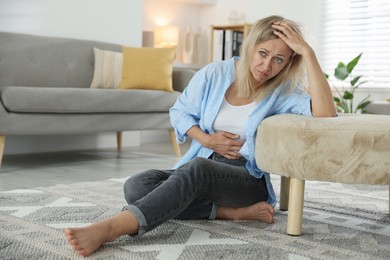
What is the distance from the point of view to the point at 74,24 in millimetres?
4285

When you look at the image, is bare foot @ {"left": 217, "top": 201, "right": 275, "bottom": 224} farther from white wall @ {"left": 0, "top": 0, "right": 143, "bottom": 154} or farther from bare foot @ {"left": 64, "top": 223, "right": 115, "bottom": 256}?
white wall @ {"left": 0, "top": 0, "right": 143, "bottom": 154}

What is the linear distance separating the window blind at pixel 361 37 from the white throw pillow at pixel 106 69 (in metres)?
1.96

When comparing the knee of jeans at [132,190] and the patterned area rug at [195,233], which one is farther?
the knee of jeans at [132,190]

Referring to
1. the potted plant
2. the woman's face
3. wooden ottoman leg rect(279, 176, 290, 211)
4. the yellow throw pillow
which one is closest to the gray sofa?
the yellow throw pillow

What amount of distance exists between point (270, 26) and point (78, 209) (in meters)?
0.94

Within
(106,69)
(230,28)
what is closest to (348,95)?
(230,28)

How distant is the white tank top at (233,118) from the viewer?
191cm

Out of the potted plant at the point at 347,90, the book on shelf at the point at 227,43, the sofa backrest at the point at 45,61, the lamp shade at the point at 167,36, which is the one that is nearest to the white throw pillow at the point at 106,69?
the sofa backrest at the point at 45,61

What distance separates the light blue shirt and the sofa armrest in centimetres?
214

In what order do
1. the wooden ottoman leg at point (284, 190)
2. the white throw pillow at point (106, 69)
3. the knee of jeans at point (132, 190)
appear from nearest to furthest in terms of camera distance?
the knee of jeans at point (132, 190) < the wooden ottoman leg at point (284, 190) < the white throw pillow at point (106, 69)

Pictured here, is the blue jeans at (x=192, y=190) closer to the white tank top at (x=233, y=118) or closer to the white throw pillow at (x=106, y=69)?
the white tank top at (x=233, y=118)

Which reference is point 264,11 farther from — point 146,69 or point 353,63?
point 146,69

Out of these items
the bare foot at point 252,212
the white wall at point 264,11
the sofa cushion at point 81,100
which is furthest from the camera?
the white wall at point 264,11

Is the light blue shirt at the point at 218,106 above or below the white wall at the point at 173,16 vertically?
below
